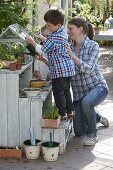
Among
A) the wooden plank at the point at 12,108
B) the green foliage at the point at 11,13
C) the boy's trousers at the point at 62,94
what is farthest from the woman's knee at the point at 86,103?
the green foliage at the point at 11,13

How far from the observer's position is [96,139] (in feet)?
18.2

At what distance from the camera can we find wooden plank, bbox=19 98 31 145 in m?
5.05

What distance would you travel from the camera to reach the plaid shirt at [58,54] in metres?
5.02

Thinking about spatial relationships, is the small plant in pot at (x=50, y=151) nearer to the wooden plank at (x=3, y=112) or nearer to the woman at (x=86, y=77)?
the wooden plank at (x=3, y=112)

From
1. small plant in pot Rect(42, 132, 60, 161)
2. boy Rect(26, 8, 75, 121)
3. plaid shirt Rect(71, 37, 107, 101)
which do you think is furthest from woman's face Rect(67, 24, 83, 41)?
small plant in pot Rect(42, 132, 60, 161)

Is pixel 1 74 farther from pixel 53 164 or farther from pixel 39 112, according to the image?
pixel 53 164

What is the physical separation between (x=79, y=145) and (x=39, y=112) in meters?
0.79

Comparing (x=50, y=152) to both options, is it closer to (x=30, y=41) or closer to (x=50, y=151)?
(x=50, y=151)

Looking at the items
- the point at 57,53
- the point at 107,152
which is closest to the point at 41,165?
the point at 107,152

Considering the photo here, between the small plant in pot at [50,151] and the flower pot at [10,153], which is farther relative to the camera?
the flower pot at [10,153]

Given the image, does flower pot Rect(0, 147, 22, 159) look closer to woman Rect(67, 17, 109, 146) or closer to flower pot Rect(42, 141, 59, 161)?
flower pot Rect(42, 141, 59, 161)

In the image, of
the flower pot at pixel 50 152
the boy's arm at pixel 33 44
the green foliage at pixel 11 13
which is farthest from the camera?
the green foliage at pixel 11 13

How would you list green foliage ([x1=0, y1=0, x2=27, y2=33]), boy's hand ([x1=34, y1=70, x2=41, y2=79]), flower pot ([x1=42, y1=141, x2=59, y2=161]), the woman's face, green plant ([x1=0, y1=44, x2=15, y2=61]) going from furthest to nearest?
1. boy's hand ([x1=34, y1=70, x2=41, y2=79])
2. green foliage ([x1=0, y1=0, x2=27, y2=33])
3. the woman's face
4. green plant ([x1=0, y1=44, x2=15, y2=61])
5. flower pot ([x1=42, y1=141, x2=59, y2=161])

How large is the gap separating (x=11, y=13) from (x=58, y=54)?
119cm
